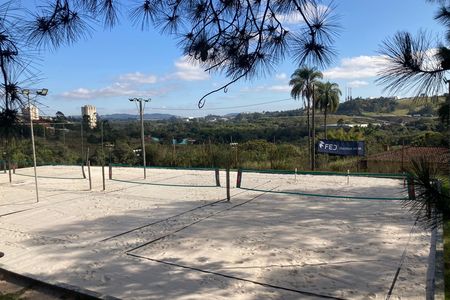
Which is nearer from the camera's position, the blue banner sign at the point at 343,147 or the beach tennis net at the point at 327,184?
the beach tennis net at the point at 327,184

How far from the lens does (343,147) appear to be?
19.0 metres

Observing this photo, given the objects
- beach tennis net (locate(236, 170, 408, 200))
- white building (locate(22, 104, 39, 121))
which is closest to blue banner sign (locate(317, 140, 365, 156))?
beach tennis net (locate(236, 170, 408, 200))

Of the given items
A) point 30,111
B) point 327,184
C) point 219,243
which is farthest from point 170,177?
point 30,111

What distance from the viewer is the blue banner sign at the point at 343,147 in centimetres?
1856

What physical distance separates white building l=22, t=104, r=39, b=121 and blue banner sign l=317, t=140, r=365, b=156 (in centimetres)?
1752

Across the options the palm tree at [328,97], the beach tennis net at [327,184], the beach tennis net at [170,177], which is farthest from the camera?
the palm tree at [328,97]

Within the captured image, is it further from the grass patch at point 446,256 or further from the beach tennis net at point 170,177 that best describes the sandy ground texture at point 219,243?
the beach tennis net at point 170,177

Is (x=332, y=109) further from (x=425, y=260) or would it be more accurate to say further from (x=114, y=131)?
(x=425, y=260)

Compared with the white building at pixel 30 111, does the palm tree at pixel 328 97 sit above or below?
above

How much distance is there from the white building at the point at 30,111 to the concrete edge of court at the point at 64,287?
2532mm

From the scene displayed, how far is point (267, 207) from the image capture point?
914 cm

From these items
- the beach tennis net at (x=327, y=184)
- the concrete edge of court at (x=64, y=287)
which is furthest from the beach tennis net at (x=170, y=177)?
the concrete edge of court at (x=64, y=287)

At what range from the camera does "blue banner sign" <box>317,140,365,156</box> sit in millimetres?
18562

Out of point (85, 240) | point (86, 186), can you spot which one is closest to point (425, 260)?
point (85, 240)
